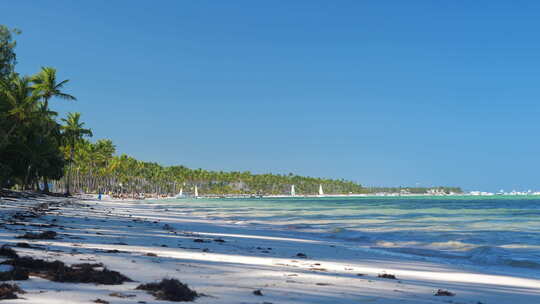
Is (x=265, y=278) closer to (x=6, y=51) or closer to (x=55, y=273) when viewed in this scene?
(x=55, y=273)

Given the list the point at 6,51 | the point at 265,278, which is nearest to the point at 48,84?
the point at 6,51

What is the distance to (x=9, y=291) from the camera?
17.9 ft

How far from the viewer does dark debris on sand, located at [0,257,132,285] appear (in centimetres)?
662

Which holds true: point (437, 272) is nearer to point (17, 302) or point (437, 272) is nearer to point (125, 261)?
point (125, 261)

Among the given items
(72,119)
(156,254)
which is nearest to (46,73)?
(72,119)

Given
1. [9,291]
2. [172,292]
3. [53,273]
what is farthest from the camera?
[53,273]

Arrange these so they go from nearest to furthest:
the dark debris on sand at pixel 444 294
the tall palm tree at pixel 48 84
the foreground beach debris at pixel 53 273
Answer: the foreground beach debris at pixel 53 273 → the dark debris on sand at pixel 444 294 → the tall palm tree at pixel 48 84

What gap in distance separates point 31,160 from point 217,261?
53.1 meters

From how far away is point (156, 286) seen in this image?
260 inches

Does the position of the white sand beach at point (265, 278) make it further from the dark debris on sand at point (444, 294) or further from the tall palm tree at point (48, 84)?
the tall palm tree at point (48, 84)

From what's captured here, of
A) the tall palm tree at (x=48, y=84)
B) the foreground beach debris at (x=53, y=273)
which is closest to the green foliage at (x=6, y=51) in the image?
the tall palm tree at (x=48, y=84)

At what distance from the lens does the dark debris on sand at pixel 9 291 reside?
17.5 feet

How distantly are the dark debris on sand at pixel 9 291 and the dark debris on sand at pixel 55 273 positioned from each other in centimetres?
77

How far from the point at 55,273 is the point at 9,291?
148 centimetres
